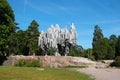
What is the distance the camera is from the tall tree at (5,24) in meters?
55.3

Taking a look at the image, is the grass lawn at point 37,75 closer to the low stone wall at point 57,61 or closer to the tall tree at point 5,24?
the low stone wall at point 57,61

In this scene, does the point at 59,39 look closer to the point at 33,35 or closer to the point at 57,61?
the point at 57,61

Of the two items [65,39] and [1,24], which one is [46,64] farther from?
[1,24]

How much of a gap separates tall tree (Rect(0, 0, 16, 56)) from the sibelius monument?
735 cm

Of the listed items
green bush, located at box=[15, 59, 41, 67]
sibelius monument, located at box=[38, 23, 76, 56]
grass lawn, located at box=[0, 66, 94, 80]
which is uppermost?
sibelius monument, located at box=[38, 23, 76, 56]

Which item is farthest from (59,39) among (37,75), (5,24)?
(37,75)

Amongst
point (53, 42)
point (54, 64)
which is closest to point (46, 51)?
point (53, 42)

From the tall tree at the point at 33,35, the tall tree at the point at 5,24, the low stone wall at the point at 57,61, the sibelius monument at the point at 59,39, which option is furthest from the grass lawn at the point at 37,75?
the tall tree at the point at 33,35

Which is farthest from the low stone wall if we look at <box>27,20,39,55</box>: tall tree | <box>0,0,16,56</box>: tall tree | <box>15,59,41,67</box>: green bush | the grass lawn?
<box>27,20,39,55</box>: tall tree

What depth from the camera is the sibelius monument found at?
2314 inches

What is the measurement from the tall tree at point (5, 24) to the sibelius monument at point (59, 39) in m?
7.35

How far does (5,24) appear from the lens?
5753 centimetres

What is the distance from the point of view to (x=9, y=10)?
57531 mm

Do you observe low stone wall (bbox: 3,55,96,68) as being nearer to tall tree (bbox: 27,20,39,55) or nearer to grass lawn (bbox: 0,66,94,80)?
grass lawn (bbox: 0,66,94,80)
